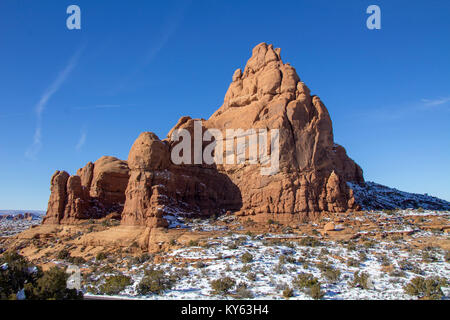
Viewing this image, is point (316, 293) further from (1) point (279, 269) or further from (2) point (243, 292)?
(1) point (279, 269)

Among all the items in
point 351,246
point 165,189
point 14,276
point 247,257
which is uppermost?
point 165,189

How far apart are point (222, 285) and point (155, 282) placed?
413cm

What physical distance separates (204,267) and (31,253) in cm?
2421

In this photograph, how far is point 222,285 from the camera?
17.3 m

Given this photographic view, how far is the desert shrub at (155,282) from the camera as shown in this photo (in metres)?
17.5

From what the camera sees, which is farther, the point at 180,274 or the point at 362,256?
the point at 362,256

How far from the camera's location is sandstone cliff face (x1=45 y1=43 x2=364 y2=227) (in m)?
31.0

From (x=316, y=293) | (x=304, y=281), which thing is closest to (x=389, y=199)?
(x=304, y=281)

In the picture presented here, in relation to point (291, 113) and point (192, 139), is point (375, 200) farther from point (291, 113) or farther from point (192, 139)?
point (192, 139)

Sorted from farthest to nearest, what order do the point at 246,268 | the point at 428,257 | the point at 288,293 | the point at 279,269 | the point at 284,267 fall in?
the point at 428,257 → the point at 284,267 → the point at 279,269 → the point at 246,268 → the point at 288,293

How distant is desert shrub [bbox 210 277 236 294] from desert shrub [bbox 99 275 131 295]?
5.19 m

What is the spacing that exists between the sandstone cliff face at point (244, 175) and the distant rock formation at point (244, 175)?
107 mm

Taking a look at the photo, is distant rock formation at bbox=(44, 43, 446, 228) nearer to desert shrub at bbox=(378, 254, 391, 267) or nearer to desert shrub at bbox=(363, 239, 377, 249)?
desert shrub at bbox=(363, 239, 377, 249)
